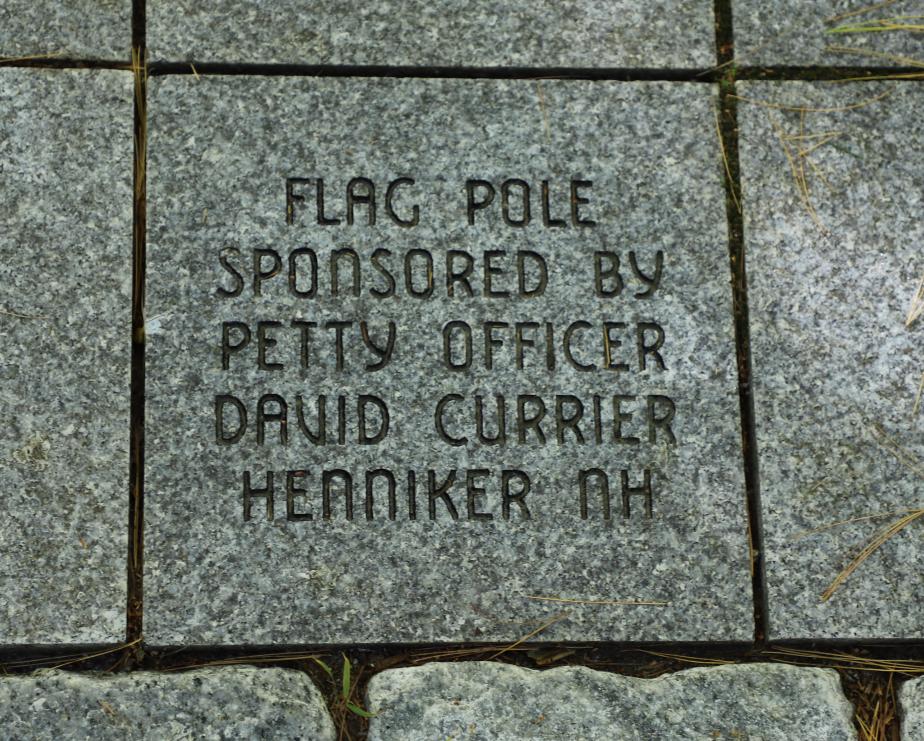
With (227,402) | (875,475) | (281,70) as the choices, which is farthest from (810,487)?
(281,70)

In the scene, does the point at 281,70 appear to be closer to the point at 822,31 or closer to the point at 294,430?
the point at 294,430

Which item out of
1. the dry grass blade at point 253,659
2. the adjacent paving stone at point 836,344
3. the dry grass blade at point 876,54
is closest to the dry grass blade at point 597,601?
the adjacent paving stone at point 836,344

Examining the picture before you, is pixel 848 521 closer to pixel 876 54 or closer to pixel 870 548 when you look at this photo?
pixel 870 548

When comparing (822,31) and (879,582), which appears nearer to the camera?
(879,582)

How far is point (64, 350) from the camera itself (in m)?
2.05

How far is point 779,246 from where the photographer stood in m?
2.17

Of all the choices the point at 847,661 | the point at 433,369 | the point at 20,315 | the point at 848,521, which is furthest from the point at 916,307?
the point at 20,315

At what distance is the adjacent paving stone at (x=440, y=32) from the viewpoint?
7.14 feet

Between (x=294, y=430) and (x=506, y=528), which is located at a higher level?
(x=294, y=430)

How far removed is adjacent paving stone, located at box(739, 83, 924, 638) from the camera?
2.06 meters

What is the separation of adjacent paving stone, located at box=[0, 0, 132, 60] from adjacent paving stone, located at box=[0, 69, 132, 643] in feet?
0.19

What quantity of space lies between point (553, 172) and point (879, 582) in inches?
42.7

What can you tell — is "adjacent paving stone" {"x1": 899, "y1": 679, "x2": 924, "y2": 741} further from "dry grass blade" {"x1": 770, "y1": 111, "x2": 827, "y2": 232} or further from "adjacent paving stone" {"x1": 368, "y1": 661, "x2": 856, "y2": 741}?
"dry grass blade" {"x1": 770, "y1": 111, "x2": 827, "y2": 232}

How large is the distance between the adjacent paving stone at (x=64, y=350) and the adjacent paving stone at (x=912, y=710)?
5.20 ft
